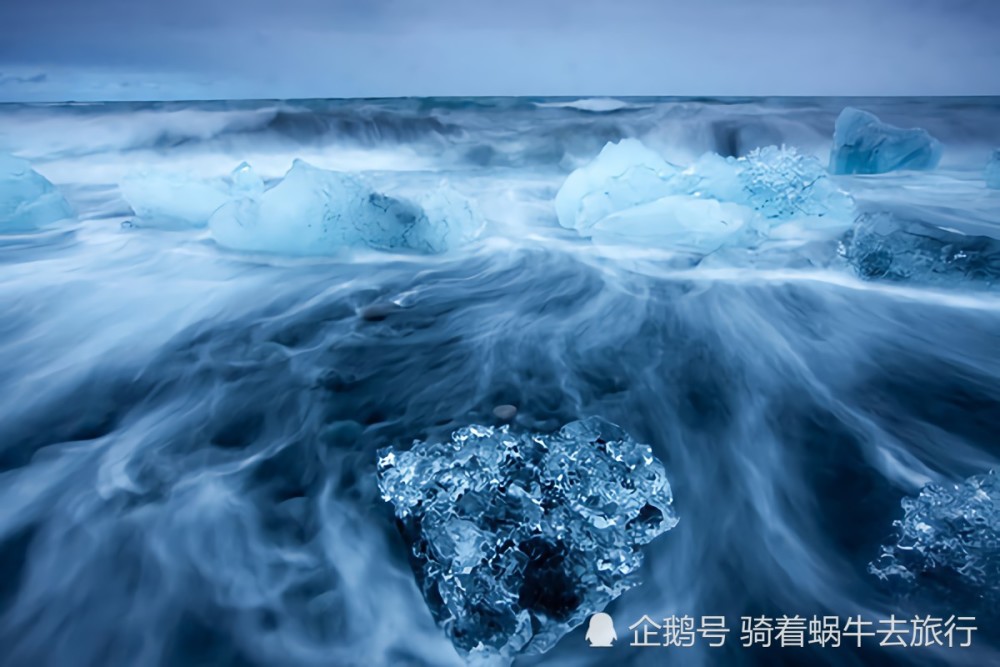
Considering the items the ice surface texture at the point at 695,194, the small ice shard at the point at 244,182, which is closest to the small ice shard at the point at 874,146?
the ice surface texture at the point at 695,194

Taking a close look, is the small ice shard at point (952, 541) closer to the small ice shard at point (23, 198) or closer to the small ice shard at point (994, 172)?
the small ice shard at point (23, 198)

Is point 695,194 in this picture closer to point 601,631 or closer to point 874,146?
point 874,146

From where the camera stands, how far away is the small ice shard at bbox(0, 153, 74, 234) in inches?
130

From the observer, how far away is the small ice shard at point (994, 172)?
4539 millimetres

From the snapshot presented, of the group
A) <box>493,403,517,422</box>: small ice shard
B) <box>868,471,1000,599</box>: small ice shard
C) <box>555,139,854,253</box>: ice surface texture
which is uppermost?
<box>555,139,854,253</box>: ice surface texture

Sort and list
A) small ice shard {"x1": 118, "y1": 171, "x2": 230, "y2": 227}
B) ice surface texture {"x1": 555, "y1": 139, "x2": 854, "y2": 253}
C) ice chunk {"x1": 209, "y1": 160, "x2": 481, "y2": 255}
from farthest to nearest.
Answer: small ice shard {"x1": 118, "y1": 171, "x2": 230, "y2": 227} < ice surface texture {"x1": 555, "y1": 139, "x2": 854, "y2": 253} < ice chunk {"x1": 209, "y1": 160, "x2": 481, "y2": 255}

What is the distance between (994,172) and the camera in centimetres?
458

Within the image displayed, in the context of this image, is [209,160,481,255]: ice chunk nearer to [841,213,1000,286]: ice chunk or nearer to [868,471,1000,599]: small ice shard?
[841,213,1000,286]: ice chunk

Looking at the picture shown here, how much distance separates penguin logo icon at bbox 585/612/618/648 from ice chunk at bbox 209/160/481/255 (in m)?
2.33

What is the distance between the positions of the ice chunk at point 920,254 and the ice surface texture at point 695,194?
2.00 ft

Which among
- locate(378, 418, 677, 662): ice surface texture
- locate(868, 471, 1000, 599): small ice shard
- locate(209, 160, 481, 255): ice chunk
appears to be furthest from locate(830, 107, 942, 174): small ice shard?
locate(378, 418, 677, 662): ice surface texture

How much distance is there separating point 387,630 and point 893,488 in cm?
124

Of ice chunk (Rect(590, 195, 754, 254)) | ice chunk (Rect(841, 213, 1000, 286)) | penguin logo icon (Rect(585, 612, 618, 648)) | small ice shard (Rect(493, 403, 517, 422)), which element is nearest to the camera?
penguin logo icon (Rect(585, 612, 618, 648))

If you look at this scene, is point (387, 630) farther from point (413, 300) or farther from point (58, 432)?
point (413, 300)
